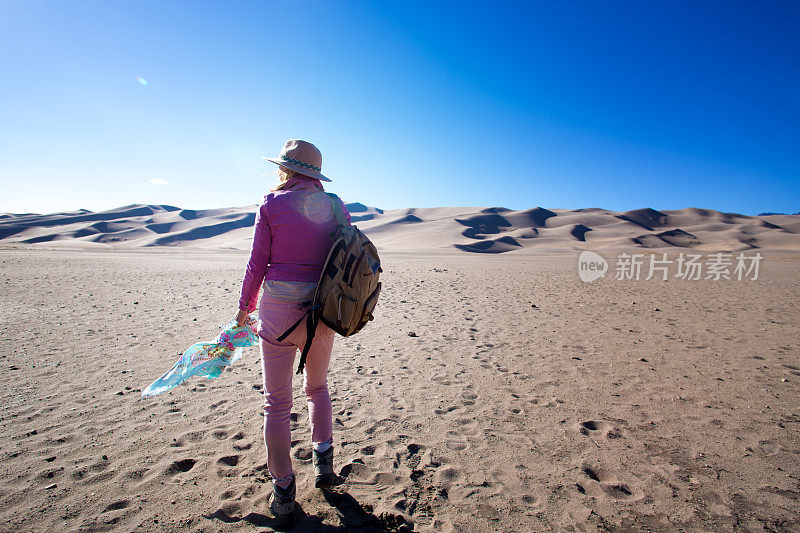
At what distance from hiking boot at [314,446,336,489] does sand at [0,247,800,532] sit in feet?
0.32

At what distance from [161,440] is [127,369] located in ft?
7.59

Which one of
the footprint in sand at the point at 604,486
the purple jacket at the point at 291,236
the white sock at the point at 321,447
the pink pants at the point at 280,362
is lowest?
the footprint in sand at the point at 604,486

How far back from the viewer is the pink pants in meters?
2.29

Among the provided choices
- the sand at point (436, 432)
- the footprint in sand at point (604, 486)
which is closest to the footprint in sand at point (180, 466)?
the sand at point (436, 432)

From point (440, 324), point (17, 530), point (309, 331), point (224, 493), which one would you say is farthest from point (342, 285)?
point (440, 324)

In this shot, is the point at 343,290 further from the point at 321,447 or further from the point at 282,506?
the point at 282,506

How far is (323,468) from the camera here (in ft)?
8.92

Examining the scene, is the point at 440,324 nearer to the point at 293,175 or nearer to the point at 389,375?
the point at 389,375

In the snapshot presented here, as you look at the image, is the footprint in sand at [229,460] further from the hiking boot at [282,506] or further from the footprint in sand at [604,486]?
the footprint in sand at [604,486]

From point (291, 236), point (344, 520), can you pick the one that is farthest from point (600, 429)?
point (291, 236)

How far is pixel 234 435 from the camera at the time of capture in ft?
11.5

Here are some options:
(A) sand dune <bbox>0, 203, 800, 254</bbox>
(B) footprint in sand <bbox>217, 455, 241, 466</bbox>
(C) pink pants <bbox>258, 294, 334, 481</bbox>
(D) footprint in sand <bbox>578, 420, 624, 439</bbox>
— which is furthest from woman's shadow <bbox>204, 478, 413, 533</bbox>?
(A) sand dune <bbox>0, 203, 800, 254</bbox>

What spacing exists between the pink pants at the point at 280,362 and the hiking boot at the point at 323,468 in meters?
0.30

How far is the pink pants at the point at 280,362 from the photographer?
7.50 feet
